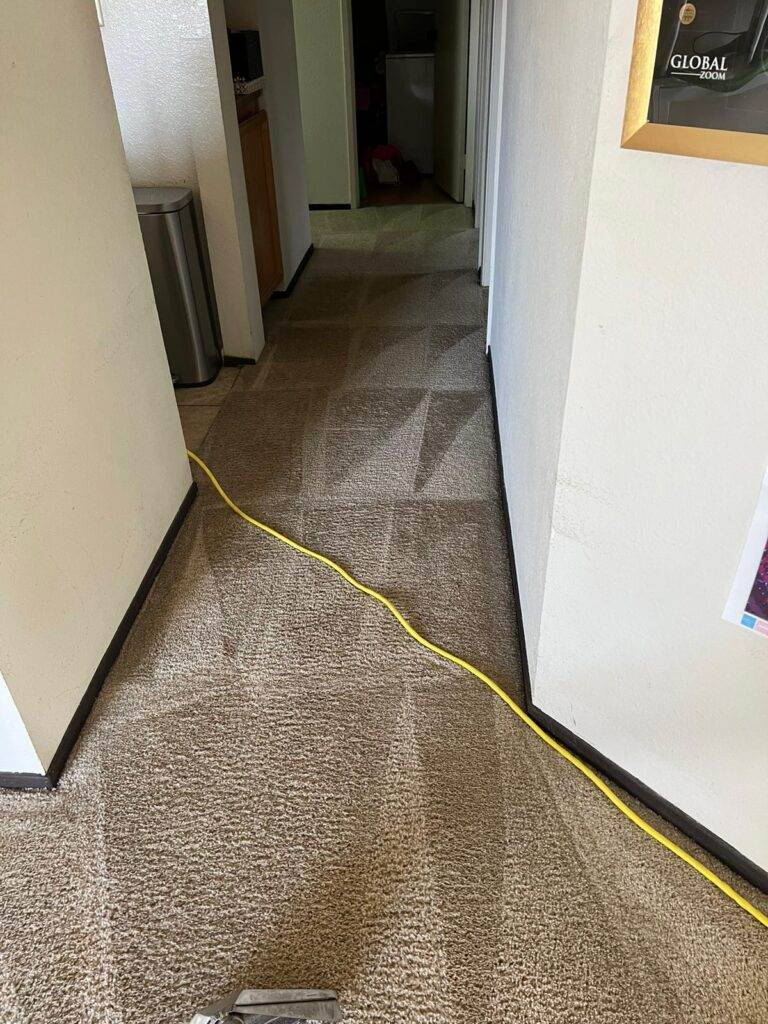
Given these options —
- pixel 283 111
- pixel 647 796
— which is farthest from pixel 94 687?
pixel 283 111

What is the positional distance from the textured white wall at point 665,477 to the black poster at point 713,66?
0.05m

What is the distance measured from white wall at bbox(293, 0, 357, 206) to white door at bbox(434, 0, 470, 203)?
635mm

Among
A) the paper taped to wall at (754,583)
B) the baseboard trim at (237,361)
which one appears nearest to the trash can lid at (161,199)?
the baseboard trim at (237,361)

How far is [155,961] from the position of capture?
1.12m

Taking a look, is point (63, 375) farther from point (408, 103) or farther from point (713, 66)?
point (408, 103)

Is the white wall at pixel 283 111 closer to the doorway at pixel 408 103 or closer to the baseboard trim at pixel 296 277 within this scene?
the baseboard trim at pixel 296 277

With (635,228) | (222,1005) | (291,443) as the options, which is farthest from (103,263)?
(222,1005)

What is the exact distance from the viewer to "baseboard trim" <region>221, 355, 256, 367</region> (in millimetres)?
2973

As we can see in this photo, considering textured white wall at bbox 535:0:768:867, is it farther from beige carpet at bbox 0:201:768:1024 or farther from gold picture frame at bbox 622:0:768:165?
beige carpet at bbox 0:201:768:1024

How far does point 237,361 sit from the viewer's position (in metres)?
2.99

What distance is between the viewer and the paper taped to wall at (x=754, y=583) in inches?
36.6

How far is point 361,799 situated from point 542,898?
34 cm

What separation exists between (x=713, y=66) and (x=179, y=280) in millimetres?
2104

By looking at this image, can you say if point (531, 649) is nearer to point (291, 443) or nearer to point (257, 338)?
point (291, 443)
